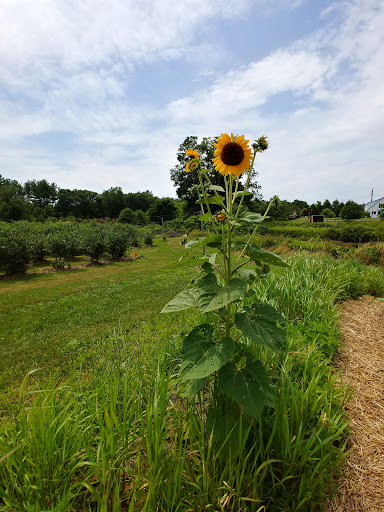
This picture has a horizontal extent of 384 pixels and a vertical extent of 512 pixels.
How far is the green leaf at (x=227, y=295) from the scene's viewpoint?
46.4 inches

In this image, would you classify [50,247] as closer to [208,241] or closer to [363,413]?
[208,241]

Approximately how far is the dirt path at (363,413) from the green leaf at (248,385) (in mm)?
679

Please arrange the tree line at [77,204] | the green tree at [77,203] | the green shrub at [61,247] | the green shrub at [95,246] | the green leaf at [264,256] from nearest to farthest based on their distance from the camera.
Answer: the green leaf at [264,256], the green shrub at [61,247], the green shrub at [95,246], the tree line at [77,204], the green tree at [77,203]

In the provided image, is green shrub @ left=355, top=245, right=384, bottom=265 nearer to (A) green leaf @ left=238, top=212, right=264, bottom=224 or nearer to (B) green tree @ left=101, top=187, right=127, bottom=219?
(A) green leaf @ left=238, top=212, right=264, bottom=224

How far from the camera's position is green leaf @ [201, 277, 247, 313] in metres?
1.18

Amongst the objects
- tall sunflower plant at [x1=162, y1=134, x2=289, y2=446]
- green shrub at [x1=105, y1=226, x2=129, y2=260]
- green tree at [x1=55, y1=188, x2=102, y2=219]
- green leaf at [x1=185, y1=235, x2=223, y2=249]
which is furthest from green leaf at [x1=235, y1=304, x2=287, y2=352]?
green tree at [x1=55, y1=188, x2=102, y2=219]

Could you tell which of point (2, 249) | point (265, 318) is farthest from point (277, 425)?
point (2, 249)

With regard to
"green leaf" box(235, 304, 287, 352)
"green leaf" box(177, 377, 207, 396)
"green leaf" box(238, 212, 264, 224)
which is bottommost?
"green leaf" box(177, 377, 207, 396)

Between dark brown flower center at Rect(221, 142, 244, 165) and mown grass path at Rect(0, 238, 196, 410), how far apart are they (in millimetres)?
691

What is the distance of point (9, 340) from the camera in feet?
12.7

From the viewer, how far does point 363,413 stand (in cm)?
186

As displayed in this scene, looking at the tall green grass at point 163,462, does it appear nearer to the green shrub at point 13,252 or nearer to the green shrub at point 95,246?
the green shrub at point 13,252

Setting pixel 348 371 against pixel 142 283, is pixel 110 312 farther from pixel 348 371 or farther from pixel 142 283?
pixel 348 371

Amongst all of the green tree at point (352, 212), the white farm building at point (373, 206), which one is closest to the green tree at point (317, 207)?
the white farm building at point (373, 206)
